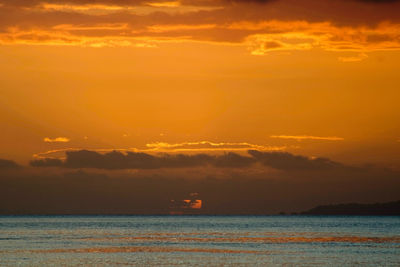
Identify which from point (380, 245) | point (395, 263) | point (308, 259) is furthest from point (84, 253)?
point (380, 245)

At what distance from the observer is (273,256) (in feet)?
254

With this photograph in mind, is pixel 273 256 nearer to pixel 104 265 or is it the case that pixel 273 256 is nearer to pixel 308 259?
pixel 308 259

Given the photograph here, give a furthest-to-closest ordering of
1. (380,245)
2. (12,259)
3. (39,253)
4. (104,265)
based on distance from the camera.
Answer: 1. (380,245)
2. (39,253)
3. (12,259)
4. (104,265)

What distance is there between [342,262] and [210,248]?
71.7 feet

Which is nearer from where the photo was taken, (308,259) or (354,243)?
(308,259)

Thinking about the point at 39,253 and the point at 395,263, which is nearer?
the point at 395,263

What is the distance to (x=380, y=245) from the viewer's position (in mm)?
96625

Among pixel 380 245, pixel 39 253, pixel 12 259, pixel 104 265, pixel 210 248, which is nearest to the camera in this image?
pixel 104 265

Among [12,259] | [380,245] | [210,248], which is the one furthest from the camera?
[380,245]

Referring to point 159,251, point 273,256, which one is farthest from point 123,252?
point 273,256

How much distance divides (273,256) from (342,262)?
8.28 meters

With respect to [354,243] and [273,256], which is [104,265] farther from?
[354,243]

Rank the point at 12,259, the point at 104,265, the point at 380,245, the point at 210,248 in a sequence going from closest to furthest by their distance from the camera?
the point at 104,265 → the point at 12,259 → the point at 210,248 → the point at 380,245

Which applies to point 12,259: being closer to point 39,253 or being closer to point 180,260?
point 39,253
